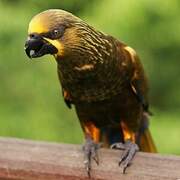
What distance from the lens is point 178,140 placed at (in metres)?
3.43

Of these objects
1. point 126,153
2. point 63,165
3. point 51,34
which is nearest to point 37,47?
point 51,34

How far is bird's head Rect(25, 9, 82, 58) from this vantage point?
2.12 m

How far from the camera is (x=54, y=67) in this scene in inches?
140

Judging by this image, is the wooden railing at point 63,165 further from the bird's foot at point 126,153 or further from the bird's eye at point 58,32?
the bird's eye at point 58,32

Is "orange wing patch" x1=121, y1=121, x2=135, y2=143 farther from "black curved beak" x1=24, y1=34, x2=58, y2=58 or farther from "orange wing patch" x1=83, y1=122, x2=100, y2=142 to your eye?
"black curved beak" x1=24, y1=34, x2=58, y2=58

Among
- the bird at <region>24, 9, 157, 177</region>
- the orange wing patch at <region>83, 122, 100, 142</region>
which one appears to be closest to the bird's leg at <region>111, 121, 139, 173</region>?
the bird at <region>24, 9, 157, 177</region>

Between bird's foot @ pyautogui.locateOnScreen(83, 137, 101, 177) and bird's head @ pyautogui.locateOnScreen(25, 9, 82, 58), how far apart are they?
0.33 meters

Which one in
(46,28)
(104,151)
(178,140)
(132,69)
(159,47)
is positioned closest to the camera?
(46,28)

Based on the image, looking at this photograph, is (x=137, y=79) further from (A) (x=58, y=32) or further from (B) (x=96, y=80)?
(A) (x=58, y=32)

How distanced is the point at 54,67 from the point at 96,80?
110 centimetres

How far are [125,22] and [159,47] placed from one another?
1.03ft

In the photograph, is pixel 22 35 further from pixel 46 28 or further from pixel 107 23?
pixel 46 28

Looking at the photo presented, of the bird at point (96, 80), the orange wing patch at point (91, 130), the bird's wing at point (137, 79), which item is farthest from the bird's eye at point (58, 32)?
the orange wing patch at point (91, 130)

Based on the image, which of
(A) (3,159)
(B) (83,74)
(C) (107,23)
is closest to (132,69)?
(B) (83,74)
